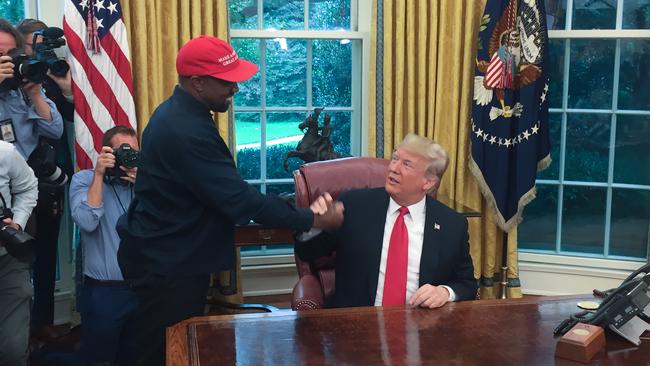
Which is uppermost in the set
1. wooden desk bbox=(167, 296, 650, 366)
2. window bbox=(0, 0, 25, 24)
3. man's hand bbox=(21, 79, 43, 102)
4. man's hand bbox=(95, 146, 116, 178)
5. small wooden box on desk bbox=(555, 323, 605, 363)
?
window bbox=(0, 0, 25, 24)

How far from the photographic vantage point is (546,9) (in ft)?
13.0

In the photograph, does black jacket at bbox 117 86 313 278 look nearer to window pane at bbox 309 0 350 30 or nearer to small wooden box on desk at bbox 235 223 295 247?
small wooden box on desk at bbox 235 223 295 247

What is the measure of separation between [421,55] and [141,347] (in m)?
2.29

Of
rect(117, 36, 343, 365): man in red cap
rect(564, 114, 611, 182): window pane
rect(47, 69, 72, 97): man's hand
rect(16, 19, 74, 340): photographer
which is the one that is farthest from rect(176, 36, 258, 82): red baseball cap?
rect(564, 114, 611, 182): window pane

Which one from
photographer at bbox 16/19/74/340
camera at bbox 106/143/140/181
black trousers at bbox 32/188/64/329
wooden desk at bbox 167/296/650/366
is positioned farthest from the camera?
black trousers at bbox 32/188/64/329

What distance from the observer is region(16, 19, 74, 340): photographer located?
3105mm

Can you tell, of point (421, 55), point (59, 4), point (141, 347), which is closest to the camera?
point (141, 347)

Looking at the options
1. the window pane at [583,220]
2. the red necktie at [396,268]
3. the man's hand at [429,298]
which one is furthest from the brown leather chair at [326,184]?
the window pane at [583,220]

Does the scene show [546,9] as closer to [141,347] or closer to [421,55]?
[421,55]

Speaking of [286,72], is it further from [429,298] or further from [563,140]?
[429,298]

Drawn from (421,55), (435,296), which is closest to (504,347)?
(435,296)

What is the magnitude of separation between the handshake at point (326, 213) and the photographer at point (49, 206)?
54.3 inches

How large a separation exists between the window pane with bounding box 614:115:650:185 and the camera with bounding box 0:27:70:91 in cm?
300

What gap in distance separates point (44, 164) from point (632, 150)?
123 inches
